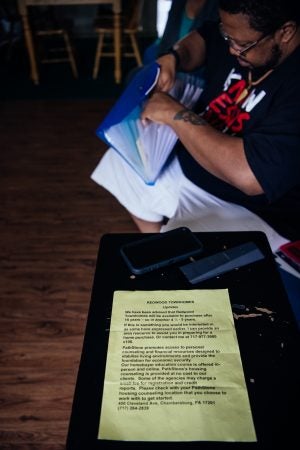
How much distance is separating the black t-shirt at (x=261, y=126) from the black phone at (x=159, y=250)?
0.90ft

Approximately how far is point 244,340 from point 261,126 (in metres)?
0.54

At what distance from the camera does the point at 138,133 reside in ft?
3.69

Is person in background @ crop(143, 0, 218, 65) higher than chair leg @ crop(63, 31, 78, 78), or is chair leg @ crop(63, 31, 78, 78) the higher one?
person in background @ crop(143, 0, 218, 65)

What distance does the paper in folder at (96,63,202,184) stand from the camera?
3.49 feet

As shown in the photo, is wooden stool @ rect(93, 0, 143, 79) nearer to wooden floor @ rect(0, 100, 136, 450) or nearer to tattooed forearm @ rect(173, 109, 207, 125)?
wooden floor @ rect(0, 100, 136, 450)

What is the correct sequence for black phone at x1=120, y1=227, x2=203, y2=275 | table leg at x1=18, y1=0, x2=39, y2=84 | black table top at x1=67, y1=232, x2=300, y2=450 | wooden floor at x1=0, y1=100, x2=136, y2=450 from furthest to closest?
table leg at x1=18, y1=0, x2=39, y2=84
wooden floor at x1=0, y1=100, x2=136, y2=450
black phone at x1=120, y1=227, x2=203, y2=275
black table top at x1=67, y1=232, x2=300, y2=450

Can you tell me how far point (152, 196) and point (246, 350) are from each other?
79 centimetres

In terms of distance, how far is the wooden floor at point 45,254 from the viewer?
46.9 inches

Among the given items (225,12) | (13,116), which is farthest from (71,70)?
(225,12)

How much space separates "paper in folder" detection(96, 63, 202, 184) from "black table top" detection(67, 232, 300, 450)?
429 mm

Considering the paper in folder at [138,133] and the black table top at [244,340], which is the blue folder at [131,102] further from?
the black table top at [244,340]

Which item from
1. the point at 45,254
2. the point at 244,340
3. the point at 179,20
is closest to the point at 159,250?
the point at 244,340

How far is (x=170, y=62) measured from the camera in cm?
121

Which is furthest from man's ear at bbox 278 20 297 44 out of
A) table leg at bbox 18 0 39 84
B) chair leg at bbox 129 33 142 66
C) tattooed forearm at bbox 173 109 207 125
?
chair leg at bbox 129 33 142 66
